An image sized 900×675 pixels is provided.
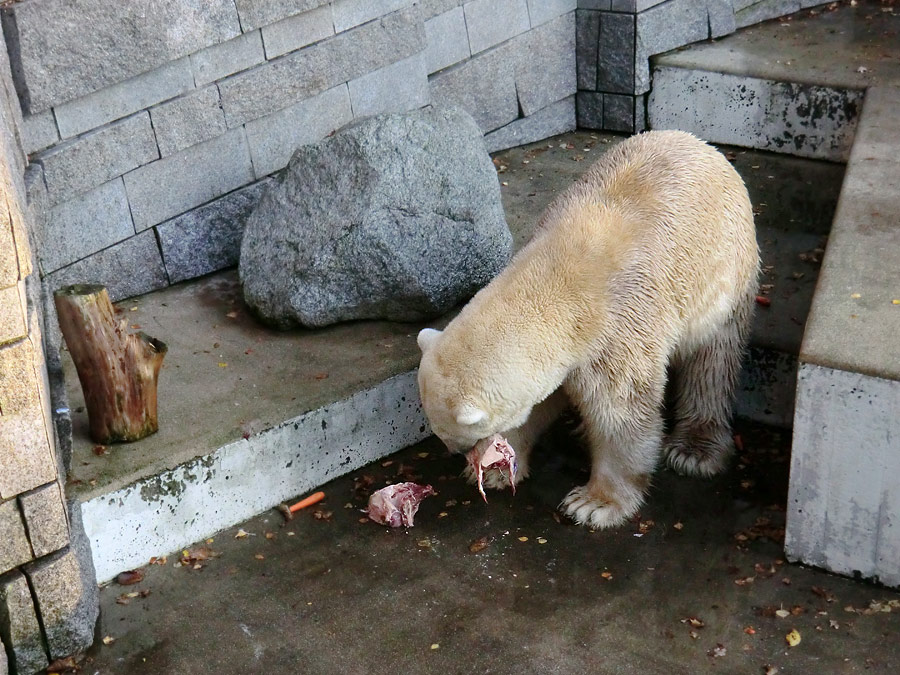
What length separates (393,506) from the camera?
14.3 feet

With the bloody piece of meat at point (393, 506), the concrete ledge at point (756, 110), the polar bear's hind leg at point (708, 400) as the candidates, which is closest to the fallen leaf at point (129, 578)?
the bloody piece of meat at point (393, 506)

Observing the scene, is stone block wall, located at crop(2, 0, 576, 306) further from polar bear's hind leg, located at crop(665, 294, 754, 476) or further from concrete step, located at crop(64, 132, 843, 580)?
polar bear's hind leg, located at crop(665, 294, 754, 476)

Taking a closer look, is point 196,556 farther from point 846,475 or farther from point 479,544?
point 846,475

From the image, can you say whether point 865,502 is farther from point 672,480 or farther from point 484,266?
point 484,266

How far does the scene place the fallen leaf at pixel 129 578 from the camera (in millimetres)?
4086

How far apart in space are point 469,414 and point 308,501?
1.03m

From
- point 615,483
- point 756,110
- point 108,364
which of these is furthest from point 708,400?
point 756,110

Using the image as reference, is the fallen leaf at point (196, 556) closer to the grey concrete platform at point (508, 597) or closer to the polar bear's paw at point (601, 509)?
the grey concrete platform at point (508, 597)

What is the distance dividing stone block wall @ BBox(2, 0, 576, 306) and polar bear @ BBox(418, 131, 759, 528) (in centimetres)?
174

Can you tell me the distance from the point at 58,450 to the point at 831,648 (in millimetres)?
2684

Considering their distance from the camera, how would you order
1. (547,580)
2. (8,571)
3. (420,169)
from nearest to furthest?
(8,571) → (547,580) → (420,169)

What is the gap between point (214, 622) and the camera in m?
3.91

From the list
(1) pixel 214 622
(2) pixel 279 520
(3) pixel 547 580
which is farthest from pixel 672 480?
(1) pixel 214 622

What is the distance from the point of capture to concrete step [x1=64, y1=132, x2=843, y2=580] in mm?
4102
